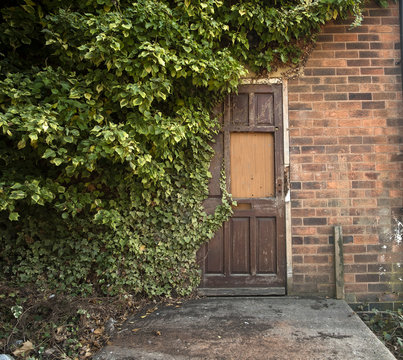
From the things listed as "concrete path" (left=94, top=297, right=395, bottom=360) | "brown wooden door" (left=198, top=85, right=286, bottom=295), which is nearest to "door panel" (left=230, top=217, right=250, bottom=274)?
"brown wooden door" (left=198, top=85, right=286, bottom=295)

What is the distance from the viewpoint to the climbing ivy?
3043 mm

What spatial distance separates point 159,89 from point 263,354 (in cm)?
250

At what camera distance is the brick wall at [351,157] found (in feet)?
13.5

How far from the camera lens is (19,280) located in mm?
3814

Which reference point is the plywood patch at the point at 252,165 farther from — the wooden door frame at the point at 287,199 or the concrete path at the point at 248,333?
the concrete path at the point at 248,333

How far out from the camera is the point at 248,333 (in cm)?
310

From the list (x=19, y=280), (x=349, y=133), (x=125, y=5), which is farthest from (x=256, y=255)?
(x=125, y=5)

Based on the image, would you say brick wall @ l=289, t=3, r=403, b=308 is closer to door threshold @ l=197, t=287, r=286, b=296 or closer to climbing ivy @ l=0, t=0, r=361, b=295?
A: door threshold @ l=197, t=287, r=286, b=296

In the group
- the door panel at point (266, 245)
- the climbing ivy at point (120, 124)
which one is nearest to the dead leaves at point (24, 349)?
the climbing ivy at point (120, 124)

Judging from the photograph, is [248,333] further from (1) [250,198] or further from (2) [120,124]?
(2) [120,124]

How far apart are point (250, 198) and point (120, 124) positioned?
75.7 inches

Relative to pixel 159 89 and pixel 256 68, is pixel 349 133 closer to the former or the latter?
pixel 256 68

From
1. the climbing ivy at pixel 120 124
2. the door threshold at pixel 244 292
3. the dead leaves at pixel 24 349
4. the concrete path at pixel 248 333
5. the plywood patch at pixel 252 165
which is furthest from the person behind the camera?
the plywood patch at pixel 252 165

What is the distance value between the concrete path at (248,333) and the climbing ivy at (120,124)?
594mm
